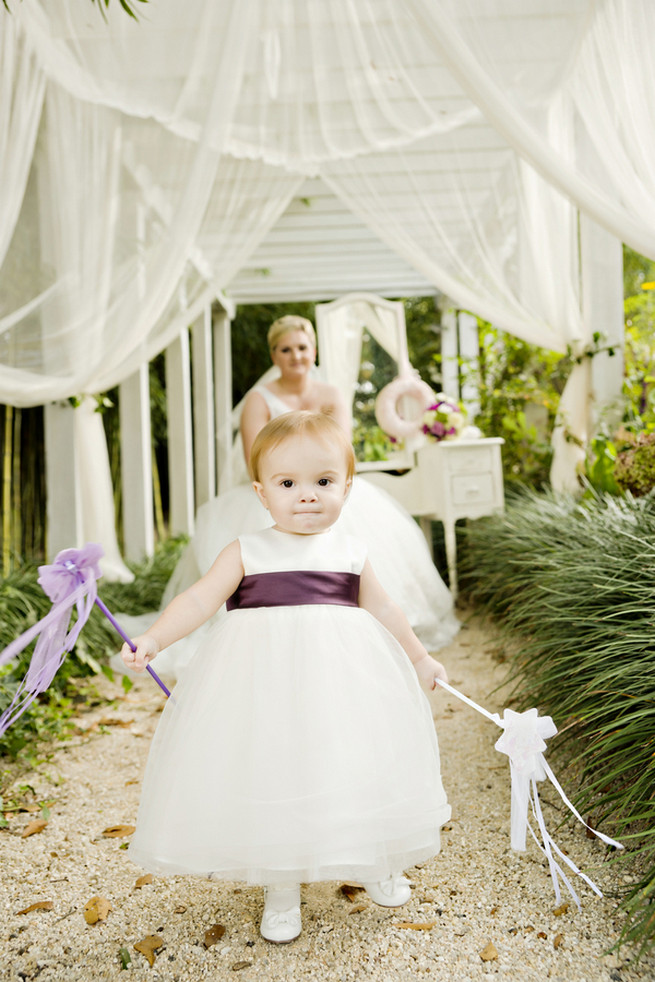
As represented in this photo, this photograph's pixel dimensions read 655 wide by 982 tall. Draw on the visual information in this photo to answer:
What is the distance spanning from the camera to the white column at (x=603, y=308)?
15.1ft

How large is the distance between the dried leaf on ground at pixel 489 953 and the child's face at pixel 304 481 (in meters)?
0.90

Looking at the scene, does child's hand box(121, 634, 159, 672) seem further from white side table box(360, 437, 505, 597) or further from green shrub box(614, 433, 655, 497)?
white side table box(360, 437, 505, 597)

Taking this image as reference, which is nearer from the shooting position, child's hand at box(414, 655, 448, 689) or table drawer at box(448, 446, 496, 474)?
child's hand at box(414, 655, 448, 689)

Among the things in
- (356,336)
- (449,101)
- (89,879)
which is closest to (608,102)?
(449,101)

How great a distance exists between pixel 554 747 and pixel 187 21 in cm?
289

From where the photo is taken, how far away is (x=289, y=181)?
4434mm

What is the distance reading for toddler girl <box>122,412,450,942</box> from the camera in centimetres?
145

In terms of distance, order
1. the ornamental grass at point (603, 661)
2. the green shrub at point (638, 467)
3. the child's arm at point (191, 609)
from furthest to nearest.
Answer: the green shrub at point (638, 467)
the ornamental grass at point (603, 661)
the child's arm at point (191, 609)

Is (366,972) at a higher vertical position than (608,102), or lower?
lower

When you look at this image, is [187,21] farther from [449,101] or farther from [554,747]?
[554,747]

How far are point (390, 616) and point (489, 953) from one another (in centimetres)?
69

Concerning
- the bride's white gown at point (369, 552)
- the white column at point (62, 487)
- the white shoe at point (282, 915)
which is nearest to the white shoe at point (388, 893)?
the white shoe at point (282, 915)

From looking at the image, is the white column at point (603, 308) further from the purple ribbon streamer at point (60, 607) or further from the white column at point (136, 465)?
the purple ribbon streamer at point (60, 607)

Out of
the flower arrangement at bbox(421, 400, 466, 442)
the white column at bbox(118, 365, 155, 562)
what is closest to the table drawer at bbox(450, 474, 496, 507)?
the flower arrangement at bbox(421, 400, 466, 442)
